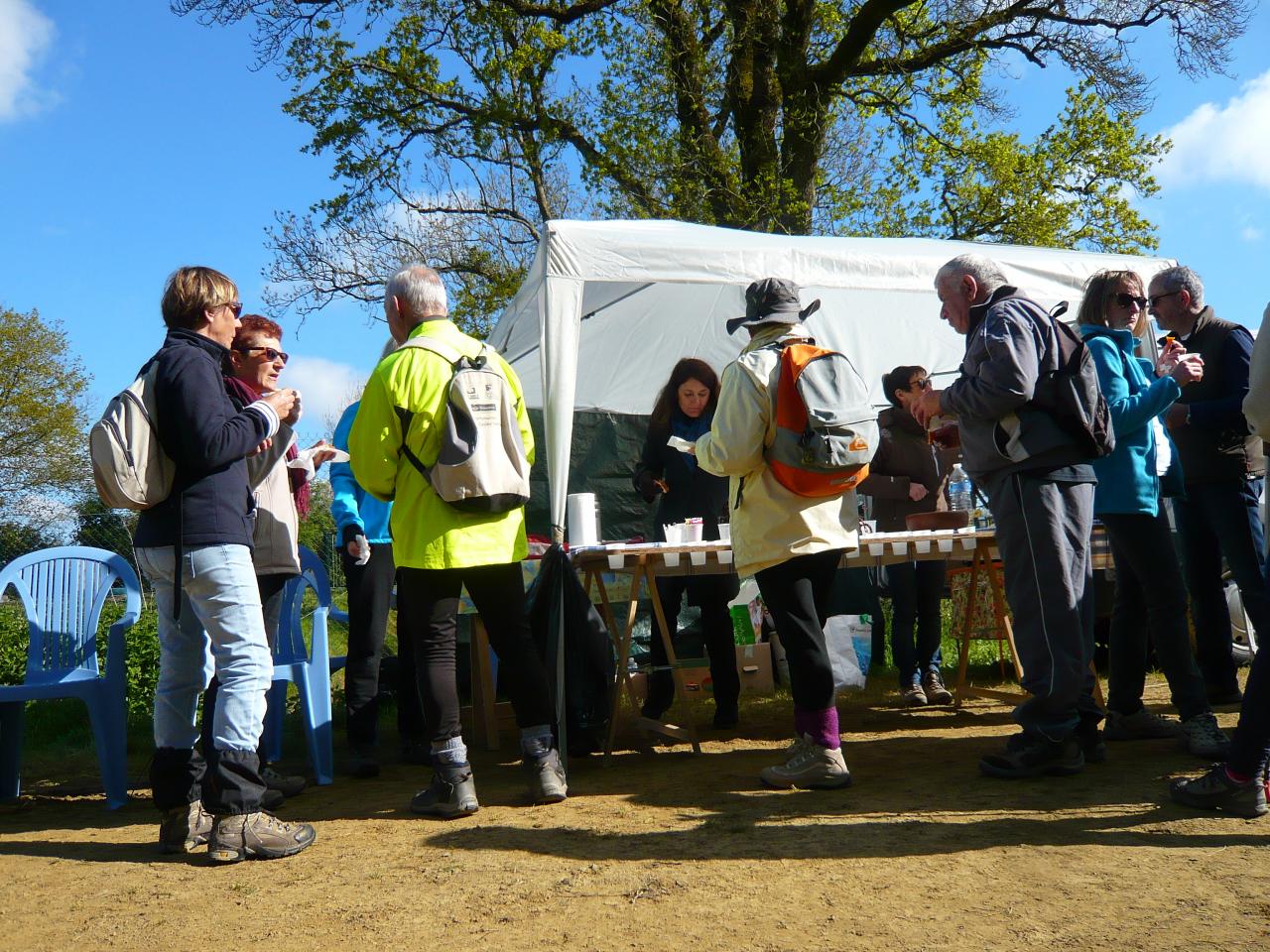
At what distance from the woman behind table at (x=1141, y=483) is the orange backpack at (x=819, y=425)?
2.68 feet

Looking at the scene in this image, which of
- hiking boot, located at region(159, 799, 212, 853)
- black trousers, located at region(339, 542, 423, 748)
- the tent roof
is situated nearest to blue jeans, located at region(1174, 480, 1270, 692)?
the tent roof

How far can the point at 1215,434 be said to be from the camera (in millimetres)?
4000

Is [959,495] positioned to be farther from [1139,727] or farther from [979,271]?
[979,271]

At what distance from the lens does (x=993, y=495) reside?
3324 mm

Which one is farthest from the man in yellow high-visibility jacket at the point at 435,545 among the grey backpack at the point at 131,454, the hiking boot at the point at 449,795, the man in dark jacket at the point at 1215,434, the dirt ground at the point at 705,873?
the man in dark jacket at the point at 1215,434

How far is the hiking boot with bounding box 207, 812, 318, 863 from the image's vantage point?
290cm

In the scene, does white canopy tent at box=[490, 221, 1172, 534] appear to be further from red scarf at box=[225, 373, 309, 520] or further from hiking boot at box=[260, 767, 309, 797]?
hiking boot at box=[260, 767, 309, 797]

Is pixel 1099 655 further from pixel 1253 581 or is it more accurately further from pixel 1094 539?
pixel 1253 581

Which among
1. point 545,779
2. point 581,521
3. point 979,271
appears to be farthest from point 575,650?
point 979,271

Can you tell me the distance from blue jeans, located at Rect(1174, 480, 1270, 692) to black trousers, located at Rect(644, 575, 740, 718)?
1820mm

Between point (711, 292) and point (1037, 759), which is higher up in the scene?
point (711, 292)

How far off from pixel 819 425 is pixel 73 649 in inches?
113

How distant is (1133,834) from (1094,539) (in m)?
Answer: 2.91

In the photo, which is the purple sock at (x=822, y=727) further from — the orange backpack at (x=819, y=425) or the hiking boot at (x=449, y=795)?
the hiking boot at (x=449, y=795)
